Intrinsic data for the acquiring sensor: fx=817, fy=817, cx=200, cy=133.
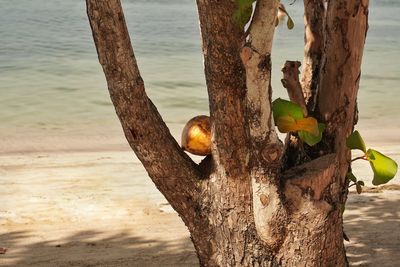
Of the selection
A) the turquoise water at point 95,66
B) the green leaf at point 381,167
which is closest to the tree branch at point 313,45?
the green leaf at point 381,167

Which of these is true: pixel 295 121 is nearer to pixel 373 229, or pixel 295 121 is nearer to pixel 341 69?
pixel 341 69

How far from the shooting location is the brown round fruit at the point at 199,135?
12.9ft

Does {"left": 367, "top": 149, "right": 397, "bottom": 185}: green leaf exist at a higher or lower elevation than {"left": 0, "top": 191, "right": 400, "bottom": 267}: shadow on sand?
higher

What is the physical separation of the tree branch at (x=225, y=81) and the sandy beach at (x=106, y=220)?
1.99 m

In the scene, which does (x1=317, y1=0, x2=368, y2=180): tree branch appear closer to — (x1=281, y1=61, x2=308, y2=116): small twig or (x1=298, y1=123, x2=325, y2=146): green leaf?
(x1=281, y1=61, x2=308, y2=116): small twig

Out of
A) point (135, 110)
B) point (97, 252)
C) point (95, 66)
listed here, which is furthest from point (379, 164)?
point (95, 66)

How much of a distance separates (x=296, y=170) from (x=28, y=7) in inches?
918

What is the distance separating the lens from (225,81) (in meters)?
3.65

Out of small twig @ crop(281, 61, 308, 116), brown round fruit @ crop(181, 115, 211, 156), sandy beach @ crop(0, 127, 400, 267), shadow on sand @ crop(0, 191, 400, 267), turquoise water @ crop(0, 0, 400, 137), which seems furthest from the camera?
turquoise water @ crop(0, 0, 400, 137)

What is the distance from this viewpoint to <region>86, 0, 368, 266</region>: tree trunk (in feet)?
11.8

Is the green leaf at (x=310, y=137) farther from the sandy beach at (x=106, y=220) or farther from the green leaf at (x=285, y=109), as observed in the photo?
the sandy beach at (x=106, y=220)

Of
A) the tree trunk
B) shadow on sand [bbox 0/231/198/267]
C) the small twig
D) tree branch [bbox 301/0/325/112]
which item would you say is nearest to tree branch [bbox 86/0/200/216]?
the tree trunk

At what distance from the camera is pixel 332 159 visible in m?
3.91

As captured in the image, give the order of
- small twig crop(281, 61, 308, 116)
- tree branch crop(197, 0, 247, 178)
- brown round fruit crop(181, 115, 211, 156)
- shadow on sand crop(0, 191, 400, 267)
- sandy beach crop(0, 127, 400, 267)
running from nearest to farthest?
tree branch crop(197, 0, 247, 178) → brown round fruit crop(181, 115, 211, 156) → small twig crop(281, 61, 308, 116) → shadow on sand crop(0, 191, 400, 267) → sandy beach crop(0, 127, 400, 267)
